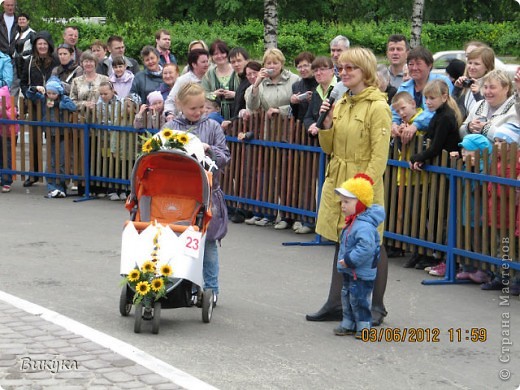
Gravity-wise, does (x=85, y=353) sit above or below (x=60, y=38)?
below

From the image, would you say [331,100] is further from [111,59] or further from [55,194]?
[111,59]

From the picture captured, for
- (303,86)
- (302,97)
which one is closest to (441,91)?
(302,97)

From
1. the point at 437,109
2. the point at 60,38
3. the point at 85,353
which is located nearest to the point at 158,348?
the point at 85,353

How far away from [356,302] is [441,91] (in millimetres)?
3209

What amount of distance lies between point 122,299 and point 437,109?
12.9 ft

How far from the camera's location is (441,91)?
1047cm

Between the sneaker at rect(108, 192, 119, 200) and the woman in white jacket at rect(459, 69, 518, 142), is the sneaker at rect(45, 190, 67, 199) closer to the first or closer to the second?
the sneaker at rect(108, 192, 119, 200)

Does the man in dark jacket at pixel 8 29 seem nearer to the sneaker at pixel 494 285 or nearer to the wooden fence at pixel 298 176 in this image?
the wooden fence at pixel 298 176

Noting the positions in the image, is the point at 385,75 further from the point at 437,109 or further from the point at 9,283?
the point at 9,283

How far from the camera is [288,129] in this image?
41.8ft

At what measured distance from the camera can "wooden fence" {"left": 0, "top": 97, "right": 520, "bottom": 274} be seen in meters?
9.66

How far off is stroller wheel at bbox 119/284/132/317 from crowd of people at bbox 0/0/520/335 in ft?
2.53

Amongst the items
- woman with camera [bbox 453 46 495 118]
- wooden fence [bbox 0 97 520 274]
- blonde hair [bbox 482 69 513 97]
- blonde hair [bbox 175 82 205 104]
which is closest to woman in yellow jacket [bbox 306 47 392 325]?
blonde hair [bbox 175 82 205 104]

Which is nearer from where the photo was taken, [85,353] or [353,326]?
[85,353]
